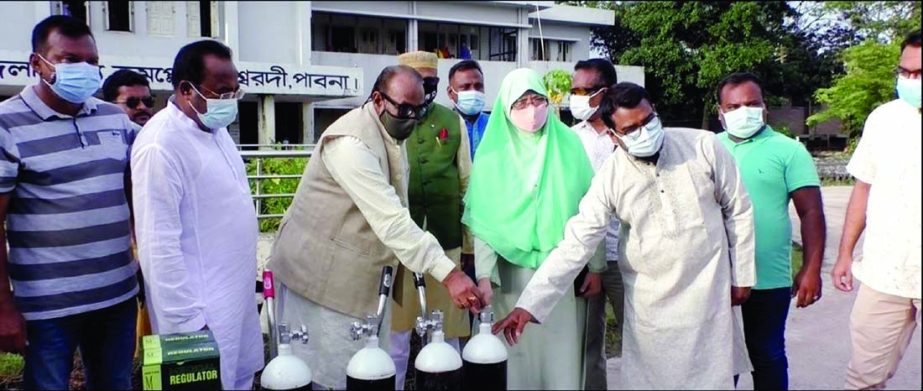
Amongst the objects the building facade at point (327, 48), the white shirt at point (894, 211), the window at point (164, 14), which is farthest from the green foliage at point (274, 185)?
the white shirt at point (894, 211)

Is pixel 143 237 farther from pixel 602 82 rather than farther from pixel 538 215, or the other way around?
pixel 602 82

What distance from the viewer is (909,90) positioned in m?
1.93

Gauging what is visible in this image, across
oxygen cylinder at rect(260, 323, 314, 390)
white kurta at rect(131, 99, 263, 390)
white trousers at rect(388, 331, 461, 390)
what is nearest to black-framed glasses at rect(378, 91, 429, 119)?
white kurta at rect(131, 99, 263, 390)

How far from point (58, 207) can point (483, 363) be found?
1392 millimetres

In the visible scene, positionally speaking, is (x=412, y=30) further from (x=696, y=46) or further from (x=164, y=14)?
(x=696, y=46)

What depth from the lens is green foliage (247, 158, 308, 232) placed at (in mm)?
5871

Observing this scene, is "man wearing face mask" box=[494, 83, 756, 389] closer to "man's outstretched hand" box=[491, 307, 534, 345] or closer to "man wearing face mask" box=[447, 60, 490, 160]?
"man's outstretched hand" box=[491, 307, 534, 345]

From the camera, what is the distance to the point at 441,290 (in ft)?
9.34

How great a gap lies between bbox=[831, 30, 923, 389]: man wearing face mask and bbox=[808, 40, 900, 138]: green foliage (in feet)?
28.3

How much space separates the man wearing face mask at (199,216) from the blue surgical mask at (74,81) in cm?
24

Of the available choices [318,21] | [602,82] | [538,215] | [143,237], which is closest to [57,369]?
[143,237]

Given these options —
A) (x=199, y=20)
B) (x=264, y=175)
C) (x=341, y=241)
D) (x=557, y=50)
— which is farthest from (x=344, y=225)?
(x=557, y=50)

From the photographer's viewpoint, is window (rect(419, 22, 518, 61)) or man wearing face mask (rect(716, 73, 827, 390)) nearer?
man wearing face mask (rect(716, 73, 827, 390))

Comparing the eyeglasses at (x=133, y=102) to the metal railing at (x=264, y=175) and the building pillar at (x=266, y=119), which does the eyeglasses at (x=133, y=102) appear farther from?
the building pillar at (x=266, y=119)
